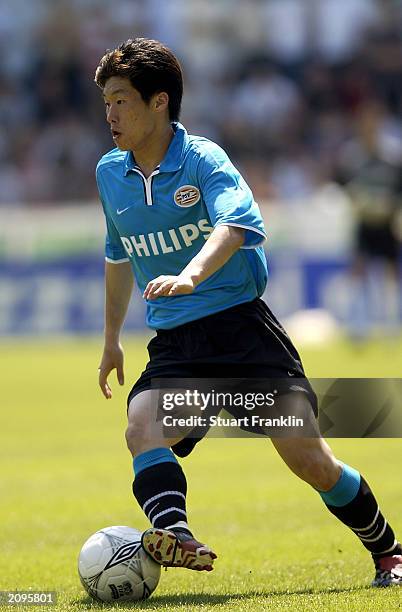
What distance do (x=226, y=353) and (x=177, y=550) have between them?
0.86 meters

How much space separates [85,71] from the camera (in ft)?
83.9

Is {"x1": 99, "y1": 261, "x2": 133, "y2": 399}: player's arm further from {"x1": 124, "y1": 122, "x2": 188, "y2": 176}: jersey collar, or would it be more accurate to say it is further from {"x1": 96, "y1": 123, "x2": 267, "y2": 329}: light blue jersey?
{"x1": 124, "y1": 122, "x2": 188, "y2": 176}: jersey collar

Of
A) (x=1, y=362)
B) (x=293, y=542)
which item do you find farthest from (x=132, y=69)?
(x=1, y=362)

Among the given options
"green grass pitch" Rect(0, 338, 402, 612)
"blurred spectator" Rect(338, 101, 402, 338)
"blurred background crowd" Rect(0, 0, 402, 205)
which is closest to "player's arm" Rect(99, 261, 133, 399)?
"green grass pitch" Rect(0, 338, 402, 612)

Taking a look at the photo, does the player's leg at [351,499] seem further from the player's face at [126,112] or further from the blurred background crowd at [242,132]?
the blurred background crowd at [242,132]

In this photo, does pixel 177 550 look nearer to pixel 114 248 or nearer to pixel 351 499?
pixel 351 499

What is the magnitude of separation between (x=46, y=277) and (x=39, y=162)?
5746 mm

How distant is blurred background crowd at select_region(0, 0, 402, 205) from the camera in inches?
928

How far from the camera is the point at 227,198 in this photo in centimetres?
482

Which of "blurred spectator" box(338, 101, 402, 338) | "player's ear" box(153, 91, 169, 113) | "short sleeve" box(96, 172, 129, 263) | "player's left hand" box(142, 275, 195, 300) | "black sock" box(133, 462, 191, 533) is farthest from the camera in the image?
"blurred spectator" box(338, 101, 402, 338)

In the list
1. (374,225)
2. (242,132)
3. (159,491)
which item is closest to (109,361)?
(159,491)

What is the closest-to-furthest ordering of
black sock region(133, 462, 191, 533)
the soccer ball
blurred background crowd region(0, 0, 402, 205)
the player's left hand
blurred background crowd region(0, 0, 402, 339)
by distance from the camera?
the player's left hand, black sock region(133, 462, 191, 533), the soccer ball, blurred background crowd region(0, 0, 402, 339), blurred background crowd region(0, 0, 402, 205)

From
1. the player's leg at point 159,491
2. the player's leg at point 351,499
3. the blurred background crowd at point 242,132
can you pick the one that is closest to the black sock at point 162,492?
the player's leg at point 159,491

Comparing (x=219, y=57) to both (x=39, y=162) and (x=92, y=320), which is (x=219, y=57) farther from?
(x=92, y=320)
